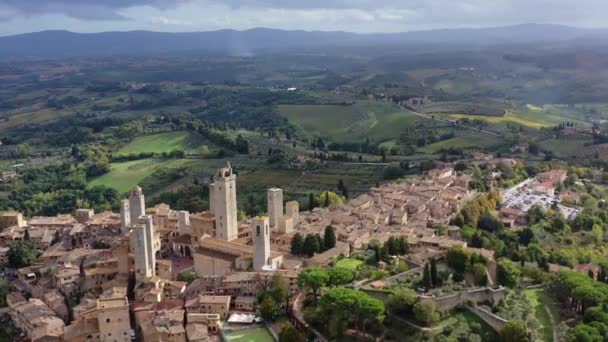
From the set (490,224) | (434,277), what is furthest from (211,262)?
(490,224)

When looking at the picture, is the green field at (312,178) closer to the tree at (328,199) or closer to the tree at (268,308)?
the tree at (328,199)

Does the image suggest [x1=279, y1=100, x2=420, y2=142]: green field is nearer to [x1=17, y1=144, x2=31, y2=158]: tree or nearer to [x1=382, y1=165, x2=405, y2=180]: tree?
[x1=382, y1=165, x2=405, y2=180]: tree

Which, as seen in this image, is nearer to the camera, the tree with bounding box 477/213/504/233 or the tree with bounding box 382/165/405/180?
the tree with bounding box 477/213/504/233

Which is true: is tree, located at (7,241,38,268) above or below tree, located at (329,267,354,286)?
below

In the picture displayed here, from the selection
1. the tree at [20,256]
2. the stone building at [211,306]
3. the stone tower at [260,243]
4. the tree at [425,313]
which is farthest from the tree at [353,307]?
the tree at [20,256]

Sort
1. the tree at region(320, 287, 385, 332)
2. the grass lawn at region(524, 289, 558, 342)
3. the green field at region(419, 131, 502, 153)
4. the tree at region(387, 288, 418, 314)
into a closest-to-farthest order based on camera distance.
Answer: the grass lawn at region(524, 289, 558, 342), the tree at region(320, 287, 385, 332), the tree at region(387, 288, 418, 314), the green field at region(419, 131, 502, 153)

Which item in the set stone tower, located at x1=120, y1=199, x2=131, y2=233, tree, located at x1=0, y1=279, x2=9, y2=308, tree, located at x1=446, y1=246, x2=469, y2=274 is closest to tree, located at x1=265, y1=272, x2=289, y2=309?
tree, located at x1=446, y1=246, x2=469, y2=274

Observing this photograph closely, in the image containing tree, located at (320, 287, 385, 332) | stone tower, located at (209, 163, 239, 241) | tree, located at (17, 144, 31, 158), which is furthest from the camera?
tree, located at (17, 144, 31, 158)
